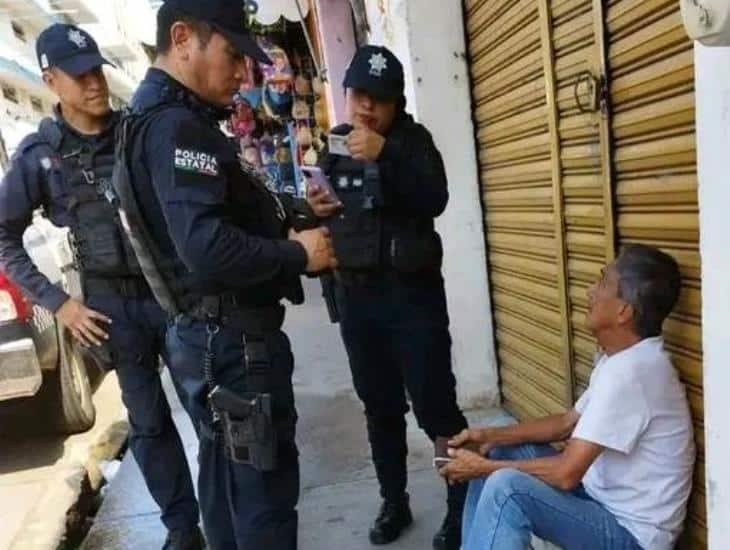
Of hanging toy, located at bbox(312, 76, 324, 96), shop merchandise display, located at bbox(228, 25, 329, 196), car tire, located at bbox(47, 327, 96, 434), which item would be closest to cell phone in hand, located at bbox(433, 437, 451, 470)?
car tire, located at bbox(47, 327, 96, 434)

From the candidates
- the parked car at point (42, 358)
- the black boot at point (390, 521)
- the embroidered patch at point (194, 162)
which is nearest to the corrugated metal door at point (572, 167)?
the black boot at point (390, 521)

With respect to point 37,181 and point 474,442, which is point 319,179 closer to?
point 474,442

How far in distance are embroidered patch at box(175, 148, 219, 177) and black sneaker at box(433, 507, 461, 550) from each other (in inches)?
60.3

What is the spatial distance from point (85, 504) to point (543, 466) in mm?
2688

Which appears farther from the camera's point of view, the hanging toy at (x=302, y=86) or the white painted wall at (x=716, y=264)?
the hanging toy at (x=302, y=86)

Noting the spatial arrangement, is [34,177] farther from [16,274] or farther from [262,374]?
[262,374]

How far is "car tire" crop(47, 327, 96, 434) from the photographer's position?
14.3ft

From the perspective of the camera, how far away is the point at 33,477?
4.11 metres

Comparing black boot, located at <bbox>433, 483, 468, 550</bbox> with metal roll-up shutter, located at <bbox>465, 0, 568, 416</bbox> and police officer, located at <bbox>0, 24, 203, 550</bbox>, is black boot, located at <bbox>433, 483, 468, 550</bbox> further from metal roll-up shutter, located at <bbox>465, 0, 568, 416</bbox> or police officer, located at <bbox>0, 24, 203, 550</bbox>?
police officer, located at <bbox>0, 24, 203, 550</bbox>

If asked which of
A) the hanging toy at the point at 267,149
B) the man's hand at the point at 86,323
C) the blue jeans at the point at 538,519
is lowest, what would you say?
the blue jeans at the point at 538,519

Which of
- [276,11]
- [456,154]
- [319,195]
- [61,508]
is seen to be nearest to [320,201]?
[319,195]

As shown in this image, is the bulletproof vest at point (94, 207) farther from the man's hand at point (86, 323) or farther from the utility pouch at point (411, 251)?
the utility pouch at point (411, 251)

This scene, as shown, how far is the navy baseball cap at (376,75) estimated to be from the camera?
226 cm

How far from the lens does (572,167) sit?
2445mm
